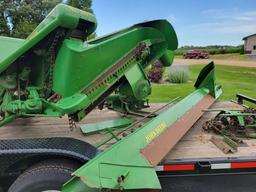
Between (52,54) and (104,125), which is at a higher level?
(52,54)

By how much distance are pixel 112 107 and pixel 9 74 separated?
1399 mm

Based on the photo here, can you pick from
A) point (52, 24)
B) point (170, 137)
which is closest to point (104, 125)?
point (170, 137)

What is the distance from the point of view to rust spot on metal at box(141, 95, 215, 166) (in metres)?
2.37

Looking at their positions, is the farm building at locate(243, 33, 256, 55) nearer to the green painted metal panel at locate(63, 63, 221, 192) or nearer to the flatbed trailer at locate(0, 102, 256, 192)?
the flatbed trailer at locate(0, 102, 256, 192)

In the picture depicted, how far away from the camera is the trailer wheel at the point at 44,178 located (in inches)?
88.4

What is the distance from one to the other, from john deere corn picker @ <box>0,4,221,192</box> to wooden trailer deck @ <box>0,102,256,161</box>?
0.10 metres

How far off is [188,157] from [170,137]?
0.23 m

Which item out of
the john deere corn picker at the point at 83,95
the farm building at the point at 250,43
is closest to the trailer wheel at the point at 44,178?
the john deere corn picker at the point at 83,95

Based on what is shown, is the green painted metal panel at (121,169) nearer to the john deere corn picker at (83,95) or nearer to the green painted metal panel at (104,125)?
the john deere corn picker at (83,95)

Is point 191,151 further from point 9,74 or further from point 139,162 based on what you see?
point 9,74

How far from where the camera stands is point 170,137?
278 centimetres

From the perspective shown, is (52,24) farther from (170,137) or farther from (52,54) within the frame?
(170,137)

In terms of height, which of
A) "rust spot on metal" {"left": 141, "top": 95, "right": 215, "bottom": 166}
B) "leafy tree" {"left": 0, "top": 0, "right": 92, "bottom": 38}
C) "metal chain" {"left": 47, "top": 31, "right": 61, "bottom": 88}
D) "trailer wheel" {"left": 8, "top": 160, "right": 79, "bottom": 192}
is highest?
"leafy tree" {"left": 0, "top": 0, "right": 92, "bottom": 38}

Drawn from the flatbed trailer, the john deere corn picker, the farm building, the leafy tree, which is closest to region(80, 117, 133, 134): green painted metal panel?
the flatbed trailer
